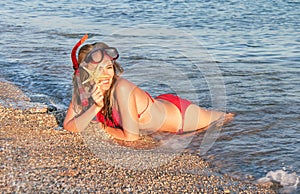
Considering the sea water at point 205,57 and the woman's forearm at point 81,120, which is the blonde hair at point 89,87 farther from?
the sea water at point 205,57

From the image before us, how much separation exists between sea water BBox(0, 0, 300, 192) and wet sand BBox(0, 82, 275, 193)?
1.26ft

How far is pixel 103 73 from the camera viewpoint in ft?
14.4

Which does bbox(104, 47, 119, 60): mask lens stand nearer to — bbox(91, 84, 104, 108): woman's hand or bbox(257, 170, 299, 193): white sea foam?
bbox(91, 84, 104, 108): woman's hand

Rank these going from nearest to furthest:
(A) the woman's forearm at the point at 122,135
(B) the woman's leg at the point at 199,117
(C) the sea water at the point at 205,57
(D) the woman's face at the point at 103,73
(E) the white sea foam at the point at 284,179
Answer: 1. (E) the white sea foam at the point at 284,179
2. (D) the woman's face at the point at 103,73
3. (A) the woman's forearm at the point at 122,135
4. (C) the sea water at the point at 205,57
5. (B) the woman's leg at the point at 199,117

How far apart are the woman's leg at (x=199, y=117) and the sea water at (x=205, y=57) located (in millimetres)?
165

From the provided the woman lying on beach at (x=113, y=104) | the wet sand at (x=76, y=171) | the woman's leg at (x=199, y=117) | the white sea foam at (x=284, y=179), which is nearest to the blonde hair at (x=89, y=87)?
the woman lying on beach at (x=113, y=104)

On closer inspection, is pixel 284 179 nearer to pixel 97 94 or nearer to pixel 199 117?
pixel 199 117

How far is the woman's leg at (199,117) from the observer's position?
5.32 meters

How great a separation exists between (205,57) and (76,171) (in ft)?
17.5

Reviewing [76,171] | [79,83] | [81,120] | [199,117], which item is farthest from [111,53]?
[199,117]

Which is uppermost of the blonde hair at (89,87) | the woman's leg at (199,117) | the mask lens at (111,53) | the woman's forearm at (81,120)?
the mask lens at (111,53)

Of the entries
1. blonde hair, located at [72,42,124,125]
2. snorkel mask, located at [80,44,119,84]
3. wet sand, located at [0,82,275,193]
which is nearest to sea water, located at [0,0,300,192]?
wet sand, located at [0,82,275,193]

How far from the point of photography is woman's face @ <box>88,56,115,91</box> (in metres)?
4.35

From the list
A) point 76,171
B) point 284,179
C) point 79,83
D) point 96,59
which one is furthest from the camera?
point 79,83
